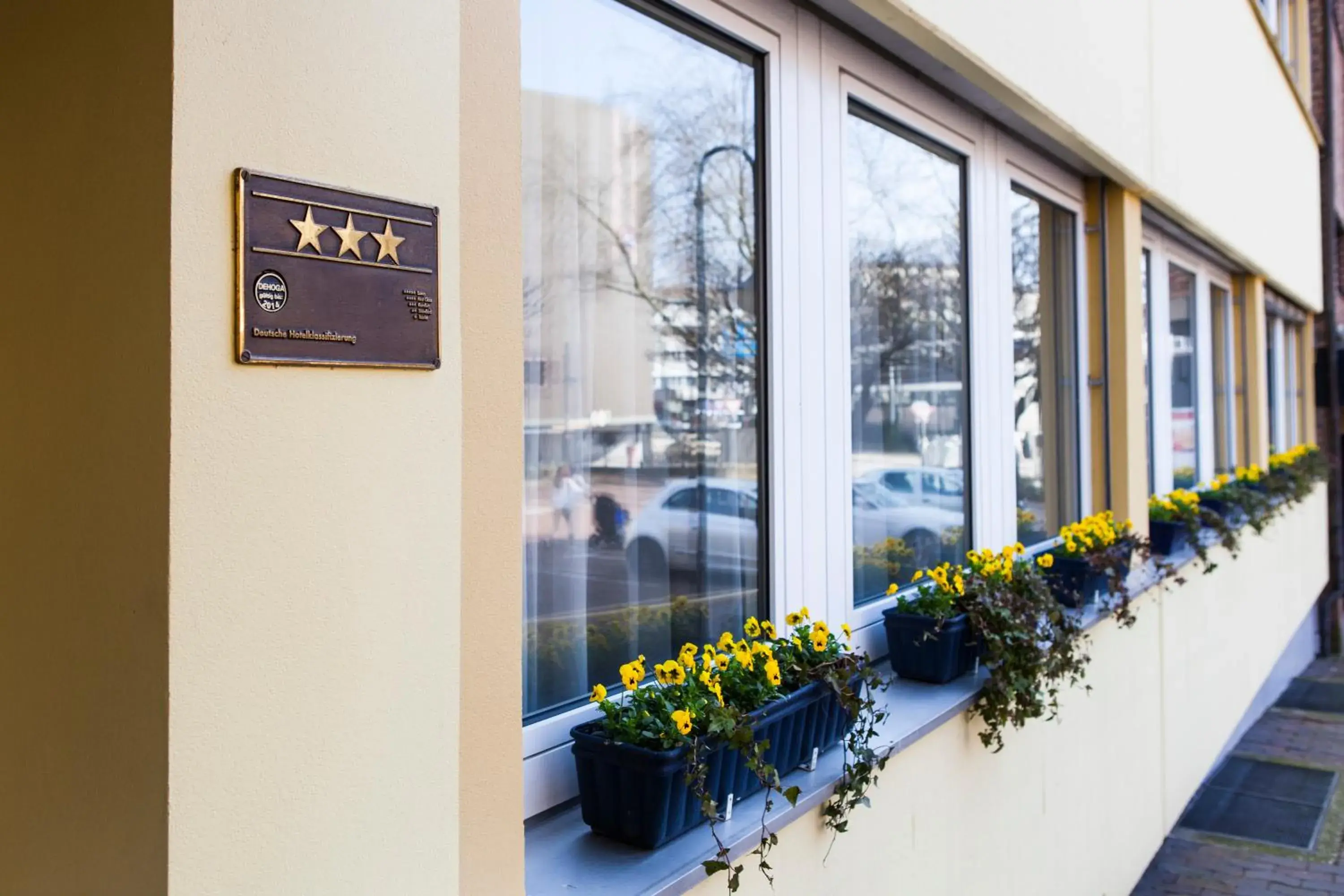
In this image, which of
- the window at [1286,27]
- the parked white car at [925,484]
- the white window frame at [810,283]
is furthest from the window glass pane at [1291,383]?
the white window frame at [810,283]

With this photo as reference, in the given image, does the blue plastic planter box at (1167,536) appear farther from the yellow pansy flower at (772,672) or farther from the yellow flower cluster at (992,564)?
the yellow pansy flower at (772,672)

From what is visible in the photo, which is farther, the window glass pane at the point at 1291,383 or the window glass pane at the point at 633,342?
the window glass pane at the point at 1291,383

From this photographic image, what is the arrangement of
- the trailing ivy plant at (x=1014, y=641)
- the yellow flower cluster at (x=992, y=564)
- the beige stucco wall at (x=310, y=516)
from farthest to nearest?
the yellow flower cluster at (x=992, y=564) < the trailing ivy plant at (x=1014, y=641) < the beige stucco wall at (x=310, y=516)

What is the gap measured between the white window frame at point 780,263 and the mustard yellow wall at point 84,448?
1.55 m

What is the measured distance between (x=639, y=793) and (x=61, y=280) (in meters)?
1.16

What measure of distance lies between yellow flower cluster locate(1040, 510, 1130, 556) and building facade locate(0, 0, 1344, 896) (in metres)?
0.18

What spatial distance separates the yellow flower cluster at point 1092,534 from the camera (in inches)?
159

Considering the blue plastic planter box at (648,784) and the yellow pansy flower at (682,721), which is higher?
the yellow pansy flower at (682,721)

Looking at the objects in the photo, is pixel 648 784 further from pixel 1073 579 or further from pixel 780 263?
pixel 1073 579

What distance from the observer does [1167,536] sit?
5.30 metres

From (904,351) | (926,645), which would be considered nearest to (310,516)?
(926,645)

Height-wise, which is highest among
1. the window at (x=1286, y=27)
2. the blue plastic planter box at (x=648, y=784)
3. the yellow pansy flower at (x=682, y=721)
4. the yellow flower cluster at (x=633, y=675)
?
the window at (x=1286, y=27)

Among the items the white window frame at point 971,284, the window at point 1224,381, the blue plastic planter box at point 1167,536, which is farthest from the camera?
the window at point 1224,381

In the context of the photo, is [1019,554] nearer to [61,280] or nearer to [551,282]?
[551,282]
